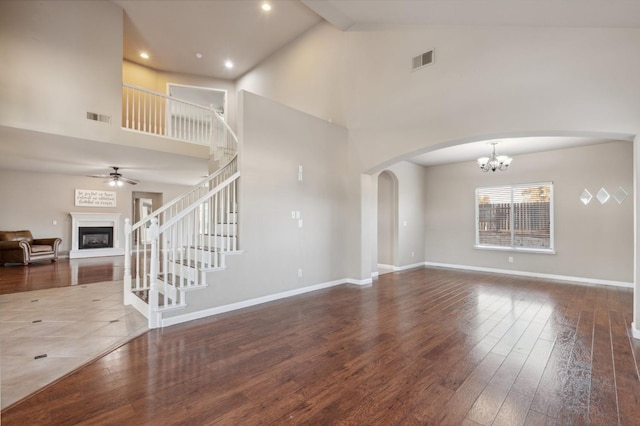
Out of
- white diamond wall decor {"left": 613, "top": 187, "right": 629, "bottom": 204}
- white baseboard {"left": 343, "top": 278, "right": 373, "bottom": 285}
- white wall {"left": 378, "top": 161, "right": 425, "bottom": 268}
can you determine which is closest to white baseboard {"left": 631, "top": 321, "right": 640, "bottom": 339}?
white baseboard {"left": 343, "top": 278, "right": 373, "bottom": 285}

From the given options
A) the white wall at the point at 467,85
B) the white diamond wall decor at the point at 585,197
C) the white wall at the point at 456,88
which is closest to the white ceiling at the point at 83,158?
the white wall at the point at 456,88

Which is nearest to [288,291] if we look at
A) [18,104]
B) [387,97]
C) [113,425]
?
[113,425]

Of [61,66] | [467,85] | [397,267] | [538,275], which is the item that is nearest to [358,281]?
[397,267]

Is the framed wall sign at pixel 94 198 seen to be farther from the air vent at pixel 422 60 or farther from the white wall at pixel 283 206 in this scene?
the air vent at pixel 422 60

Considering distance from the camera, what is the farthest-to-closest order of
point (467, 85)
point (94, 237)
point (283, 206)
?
point (94, 237)
point (283, 206)
point (467, 85)

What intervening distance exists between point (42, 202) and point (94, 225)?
4.81 feet

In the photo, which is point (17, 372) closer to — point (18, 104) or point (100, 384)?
point (100, 384)

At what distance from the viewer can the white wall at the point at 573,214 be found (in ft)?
17.7

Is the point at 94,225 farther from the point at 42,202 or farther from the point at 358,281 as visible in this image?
the point at 358,281

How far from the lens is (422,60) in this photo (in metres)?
4.62

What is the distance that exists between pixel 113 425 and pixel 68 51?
6.82 meters

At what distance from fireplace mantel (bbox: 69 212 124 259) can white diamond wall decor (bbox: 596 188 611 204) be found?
13.4 metres

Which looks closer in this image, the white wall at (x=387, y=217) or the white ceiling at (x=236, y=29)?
the white ceiling at (x=236, y=29)

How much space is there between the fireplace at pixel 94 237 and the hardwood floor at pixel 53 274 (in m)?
1.35
